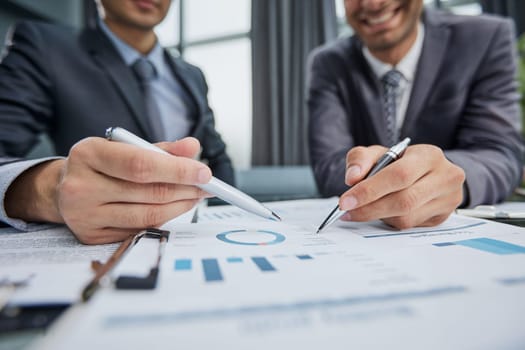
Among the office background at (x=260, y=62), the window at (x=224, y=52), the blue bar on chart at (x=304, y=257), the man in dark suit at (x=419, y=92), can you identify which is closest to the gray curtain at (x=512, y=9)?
the office background at (x=260, y=62)

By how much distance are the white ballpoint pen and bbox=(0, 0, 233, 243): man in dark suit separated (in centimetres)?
1

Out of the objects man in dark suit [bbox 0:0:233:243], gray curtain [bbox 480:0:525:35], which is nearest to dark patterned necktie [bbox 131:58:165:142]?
man in dark suit [bbox 0:0:233:243]

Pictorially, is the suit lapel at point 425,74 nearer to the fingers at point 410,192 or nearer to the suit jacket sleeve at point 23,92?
the fingers at point 410,192

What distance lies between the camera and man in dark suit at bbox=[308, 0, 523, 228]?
2.02ft

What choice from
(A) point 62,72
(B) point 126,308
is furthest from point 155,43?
(B) point 126,308

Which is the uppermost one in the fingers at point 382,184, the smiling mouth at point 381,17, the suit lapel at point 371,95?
the smiling mouth at point 381,17

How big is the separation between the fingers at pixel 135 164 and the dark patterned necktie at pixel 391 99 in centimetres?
65

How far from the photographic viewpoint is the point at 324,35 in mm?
2102

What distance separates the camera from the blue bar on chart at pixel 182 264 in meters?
0.18

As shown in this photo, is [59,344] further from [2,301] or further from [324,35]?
[324,35]

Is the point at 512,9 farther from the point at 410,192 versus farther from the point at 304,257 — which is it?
the point at 304,257

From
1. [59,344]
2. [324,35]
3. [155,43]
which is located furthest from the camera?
[324,35]

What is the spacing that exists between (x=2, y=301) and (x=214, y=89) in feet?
7.61

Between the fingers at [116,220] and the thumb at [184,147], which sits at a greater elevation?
the thumb at [184,147]
